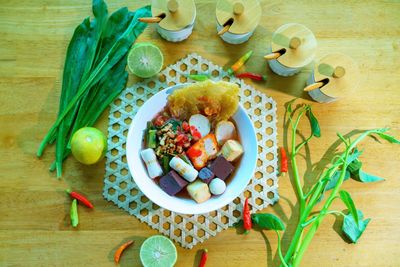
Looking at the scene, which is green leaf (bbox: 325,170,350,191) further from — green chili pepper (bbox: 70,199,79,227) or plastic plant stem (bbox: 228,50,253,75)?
green chili pepper (bbox: 70,199,79,227)

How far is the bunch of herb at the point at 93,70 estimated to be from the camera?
1397 mm

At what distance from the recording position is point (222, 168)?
126cm

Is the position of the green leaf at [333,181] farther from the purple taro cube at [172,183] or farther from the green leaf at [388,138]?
the purple taro cube at [172,183]

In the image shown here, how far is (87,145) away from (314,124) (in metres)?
0.82

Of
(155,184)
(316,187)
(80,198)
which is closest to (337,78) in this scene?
(316,187)

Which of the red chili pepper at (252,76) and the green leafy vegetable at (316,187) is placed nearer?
the green leafy vegetable at (316,187)

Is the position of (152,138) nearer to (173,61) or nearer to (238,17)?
(173,61)

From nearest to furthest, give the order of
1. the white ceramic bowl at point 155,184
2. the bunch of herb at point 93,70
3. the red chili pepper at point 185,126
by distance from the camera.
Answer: the white ceramic bowl at point 155,184 → the red chili pepper at point 185,126 → the bunch of herb at point 93,70

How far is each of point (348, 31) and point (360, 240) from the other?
0.81 m

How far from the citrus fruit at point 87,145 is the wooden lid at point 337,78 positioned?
0.81 m

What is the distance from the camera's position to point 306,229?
139 centimetres

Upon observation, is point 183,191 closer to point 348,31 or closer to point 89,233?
point 89,233

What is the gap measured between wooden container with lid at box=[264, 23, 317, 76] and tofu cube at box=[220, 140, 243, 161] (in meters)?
0.36

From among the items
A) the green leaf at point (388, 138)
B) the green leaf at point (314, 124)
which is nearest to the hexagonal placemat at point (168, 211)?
the green leaf at point (314, 124)
